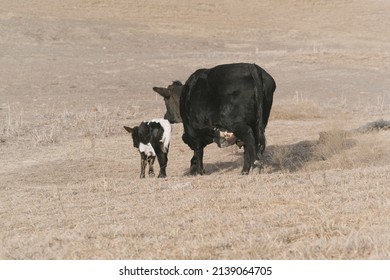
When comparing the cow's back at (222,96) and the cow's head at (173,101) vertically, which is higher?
the cow's back at (222,96)

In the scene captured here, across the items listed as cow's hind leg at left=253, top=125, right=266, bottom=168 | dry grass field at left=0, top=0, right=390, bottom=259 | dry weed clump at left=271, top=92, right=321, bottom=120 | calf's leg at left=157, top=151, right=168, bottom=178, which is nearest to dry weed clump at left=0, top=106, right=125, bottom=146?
dry grass field at left=0, top=0, right=390, bottom=259

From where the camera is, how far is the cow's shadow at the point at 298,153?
12672mm

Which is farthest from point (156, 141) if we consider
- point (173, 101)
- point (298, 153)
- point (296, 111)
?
point (296, 111)

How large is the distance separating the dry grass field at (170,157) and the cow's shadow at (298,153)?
2.2 inches

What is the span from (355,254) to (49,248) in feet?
7.78

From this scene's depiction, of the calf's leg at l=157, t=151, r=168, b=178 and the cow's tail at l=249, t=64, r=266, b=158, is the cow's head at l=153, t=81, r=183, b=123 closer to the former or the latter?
the calf's leg at l=157, t=151, r=168, b=178

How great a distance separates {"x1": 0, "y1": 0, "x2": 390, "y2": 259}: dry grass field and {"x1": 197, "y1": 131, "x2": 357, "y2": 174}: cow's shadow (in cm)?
6

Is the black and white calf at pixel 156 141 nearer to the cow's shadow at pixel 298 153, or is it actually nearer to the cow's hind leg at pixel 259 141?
the cow's shadow at pixel 298 153

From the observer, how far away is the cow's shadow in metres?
12.7

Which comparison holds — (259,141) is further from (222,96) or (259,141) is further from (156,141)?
(156,141)

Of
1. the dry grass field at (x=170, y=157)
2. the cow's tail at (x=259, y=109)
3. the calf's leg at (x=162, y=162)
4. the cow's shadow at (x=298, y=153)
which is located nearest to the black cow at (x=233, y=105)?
the cow's tail at (x=259, y=109)
